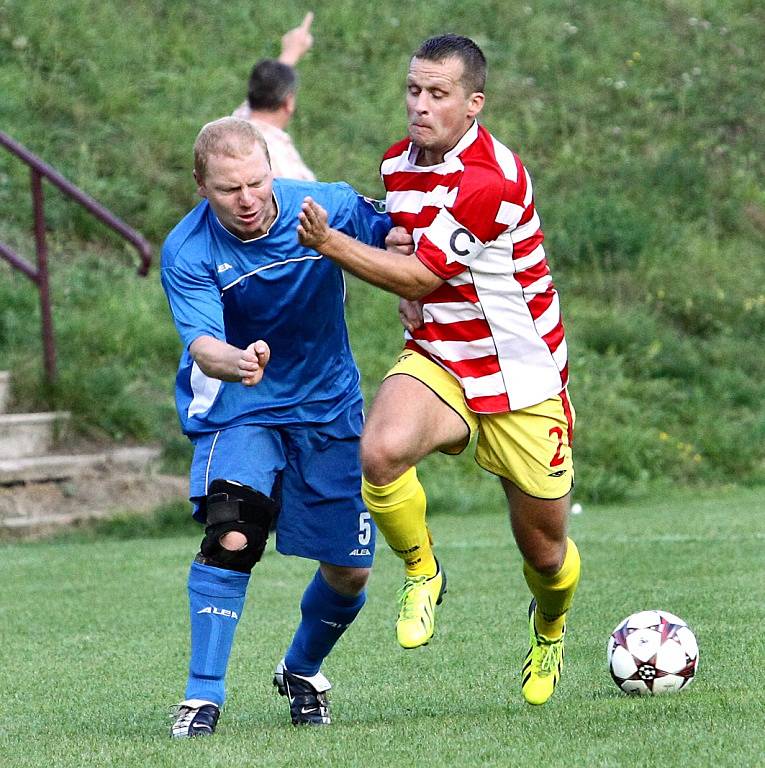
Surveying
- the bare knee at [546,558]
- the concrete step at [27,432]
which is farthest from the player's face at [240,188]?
the concrete step at [27,432]

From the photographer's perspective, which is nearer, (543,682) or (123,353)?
(543,682)

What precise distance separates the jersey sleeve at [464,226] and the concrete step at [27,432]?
6.93m

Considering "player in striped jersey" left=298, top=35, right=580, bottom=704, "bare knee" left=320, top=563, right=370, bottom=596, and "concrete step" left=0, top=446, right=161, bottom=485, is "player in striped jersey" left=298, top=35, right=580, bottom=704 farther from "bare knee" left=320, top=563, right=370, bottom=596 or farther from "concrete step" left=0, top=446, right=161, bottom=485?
"concrete step" left=0, top=446, right=161, bottom=485

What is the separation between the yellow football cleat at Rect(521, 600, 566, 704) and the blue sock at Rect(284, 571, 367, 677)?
600 mm

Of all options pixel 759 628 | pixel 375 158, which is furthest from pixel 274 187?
pixel 375 158

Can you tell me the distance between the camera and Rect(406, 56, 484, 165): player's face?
184 inches

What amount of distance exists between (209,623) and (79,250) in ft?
31.4

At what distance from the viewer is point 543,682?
4.91 meters

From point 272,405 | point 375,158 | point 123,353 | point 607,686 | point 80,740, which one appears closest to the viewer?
point 80,740

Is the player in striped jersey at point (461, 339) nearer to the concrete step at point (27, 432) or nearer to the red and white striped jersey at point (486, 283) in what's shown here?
the red and white striped jersey at point (486, 283)

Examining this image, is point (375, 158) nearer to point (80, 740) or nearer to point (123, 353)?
point (123, 353)

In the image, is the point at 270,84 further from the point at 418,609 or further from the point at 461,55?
the point at 418,609

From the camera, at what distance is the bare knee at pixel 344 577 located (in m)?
4.98

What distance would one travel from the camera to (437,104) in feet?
15.4
